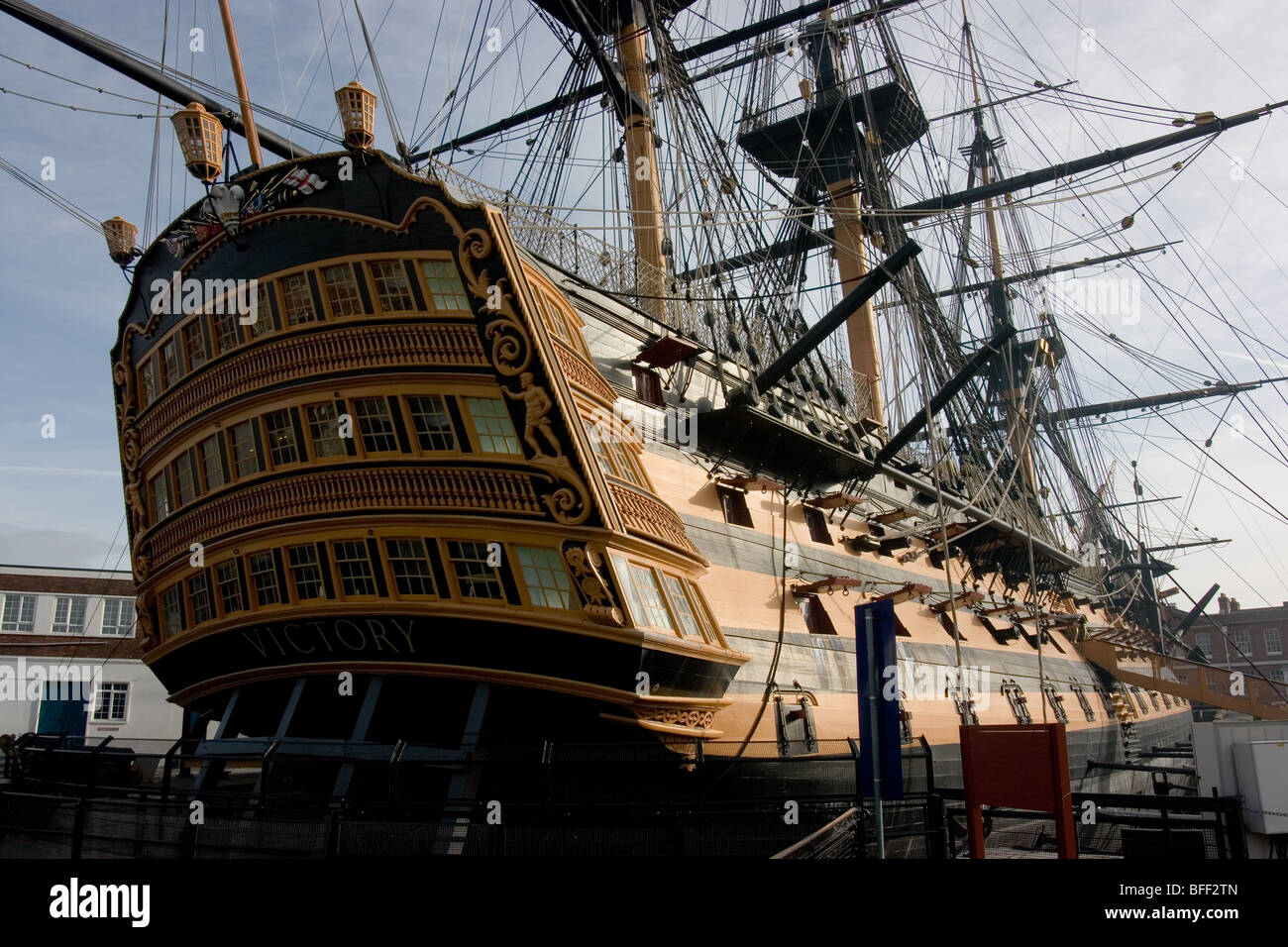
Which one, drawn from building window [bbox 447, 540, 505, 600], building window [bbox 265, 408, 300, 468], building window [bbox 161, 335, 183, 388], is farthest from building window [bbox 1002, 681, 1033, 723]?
building window [bbox 161, 335, 183, 388]

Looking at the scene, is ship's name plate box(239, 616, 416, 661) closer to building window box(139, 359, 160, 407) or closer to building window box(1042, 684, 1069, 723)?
building window box(139, 359, 160, 407)

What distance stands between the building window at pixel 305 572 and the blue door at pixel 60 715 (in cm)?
2125

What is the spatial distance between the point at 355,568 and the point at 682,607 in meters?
4.18

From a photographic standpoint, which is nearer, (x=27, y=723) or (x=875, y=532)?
(x=875, y=532)

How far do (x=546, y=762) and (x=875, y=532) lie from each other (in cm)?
1349

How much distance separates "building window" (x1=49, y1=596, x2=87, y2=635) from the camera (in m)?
30.9

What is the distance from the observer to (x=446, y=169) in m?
13.1

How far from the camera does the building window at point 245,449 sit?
12.7 meters

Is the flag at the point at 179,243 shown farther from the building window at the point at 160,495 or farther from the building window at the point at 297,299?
the building window at the point at 160,495

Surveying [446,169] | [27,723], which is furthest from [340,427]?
[27,723]

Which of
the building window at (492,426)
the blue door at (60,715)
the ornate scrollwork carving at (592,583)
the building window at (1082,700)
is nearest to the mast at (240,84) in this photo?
the building window at (492,426)

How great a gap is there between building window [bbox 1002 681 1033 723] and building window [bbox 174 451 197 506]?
745 inches

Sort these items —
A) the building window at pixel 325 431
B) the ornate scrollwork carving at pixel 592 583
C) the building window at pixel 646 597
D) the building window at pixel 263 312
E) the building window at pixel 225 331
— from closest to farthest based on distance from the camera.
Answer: the ornate scrollwork carving at pixel 592 583 < the building window at pixel 646 597 < the building window at pixel 325 431 < the building window at pixel 263 312 < the building window at pixel 225 331
